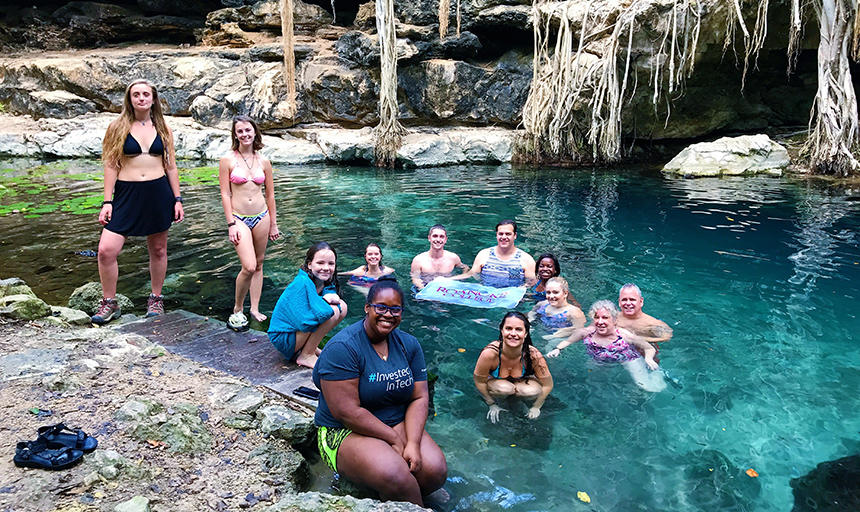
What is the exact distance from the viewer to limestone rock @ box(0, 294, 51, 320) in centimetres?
454

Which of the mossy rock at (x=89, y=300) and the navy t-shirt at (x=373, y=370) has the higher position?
the navy t-shirt at (x=373, y=370)

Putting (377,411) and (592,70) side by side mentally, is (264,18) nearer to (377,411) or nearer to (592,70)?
(592,70)

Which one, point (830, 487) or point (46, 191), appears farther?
point (46, 191)

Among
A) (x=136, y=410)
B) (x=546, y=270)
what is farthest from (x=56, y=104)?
(x=136, y=410)

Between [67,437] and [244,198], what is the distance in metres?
2.55

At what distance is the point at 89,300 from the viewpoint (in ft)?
18.0

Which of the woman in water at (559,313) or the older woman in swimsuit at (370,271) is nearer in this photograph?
the woman in water at (559,313)

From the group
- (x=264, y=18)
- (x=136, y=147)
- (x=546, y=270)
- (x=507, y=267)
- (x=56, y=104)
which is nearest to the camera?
(x=136, y=147)

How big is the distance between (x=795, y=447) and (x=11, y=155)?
21.9m

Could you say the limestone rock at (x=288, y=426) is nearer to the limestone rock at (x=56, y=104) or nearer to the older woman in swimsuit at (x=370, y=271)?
the older woman in swimsuit at (x=370, y=271)

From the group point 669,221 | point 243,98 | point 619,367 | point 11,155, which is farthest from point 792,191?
point 11,155

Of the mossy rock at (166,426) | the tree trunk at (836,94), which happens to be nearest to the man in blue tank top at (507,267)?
the mossy rock at (166,426)

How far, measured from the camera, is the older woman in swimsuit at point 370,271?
6523 mm

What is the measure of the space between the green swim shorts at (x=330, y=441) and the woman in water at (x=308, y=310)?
105cm
